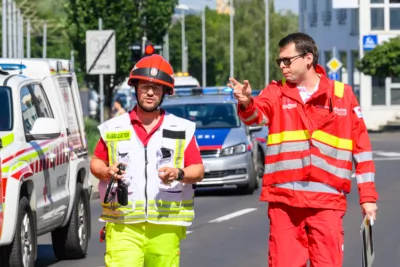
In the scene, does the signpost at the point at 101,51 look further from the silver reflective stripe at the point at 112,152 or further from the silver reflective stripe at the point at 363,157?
the silver reflective stripe at the point at 112,152

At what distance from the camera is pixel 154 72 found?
278 inches

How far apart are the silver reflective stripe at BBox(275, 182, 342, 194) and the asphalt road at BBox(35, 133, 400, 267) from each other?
15.3 feet

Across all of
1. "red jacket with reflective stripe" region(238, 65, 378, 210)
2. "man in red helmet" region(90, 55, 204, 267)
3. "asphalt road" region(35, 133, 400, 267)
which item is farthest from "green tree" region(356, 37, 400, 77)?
"man in red helmet" region(90, 55, 204, 267)

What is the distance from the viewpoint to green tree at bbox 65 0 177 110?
137 feet

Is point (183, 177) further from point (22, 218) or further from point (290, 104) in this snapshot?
point (22, 218)

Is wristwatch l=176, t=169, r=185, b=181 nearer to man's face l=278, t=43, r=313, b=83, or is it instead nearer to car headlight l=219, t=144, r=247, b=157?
man's face l=278, t=43, r=313, b=83

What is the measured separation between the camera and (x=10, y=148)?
1041 cm

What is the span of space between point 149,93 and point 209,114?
14.5 metres

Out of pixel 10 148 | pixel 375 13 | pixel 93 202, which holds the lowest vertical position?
pixel 93 202

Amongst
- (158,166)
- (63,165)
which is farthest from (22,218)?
(158,166)

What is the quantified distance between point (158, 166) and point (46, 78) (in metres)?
5.49

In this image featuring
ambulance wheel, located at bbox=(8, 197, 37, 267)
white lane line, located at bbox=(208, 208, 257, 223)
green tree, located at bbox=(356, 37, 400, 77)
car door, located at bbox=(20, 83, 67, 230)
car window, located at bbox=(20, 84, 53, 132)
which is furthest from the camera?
green tree, located at bbox=(356, 37, 400, 77)

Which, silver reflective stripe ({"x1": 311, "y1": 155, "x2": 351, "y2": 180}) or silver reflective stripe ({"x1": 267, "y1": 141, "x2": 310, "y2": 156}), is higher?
silver reflective stripe ({"x1": 267, "y1": 141, "x2": 310, "y2": 156})

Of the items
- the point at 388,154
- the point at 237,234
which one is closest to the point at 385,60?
the point at 388,154
